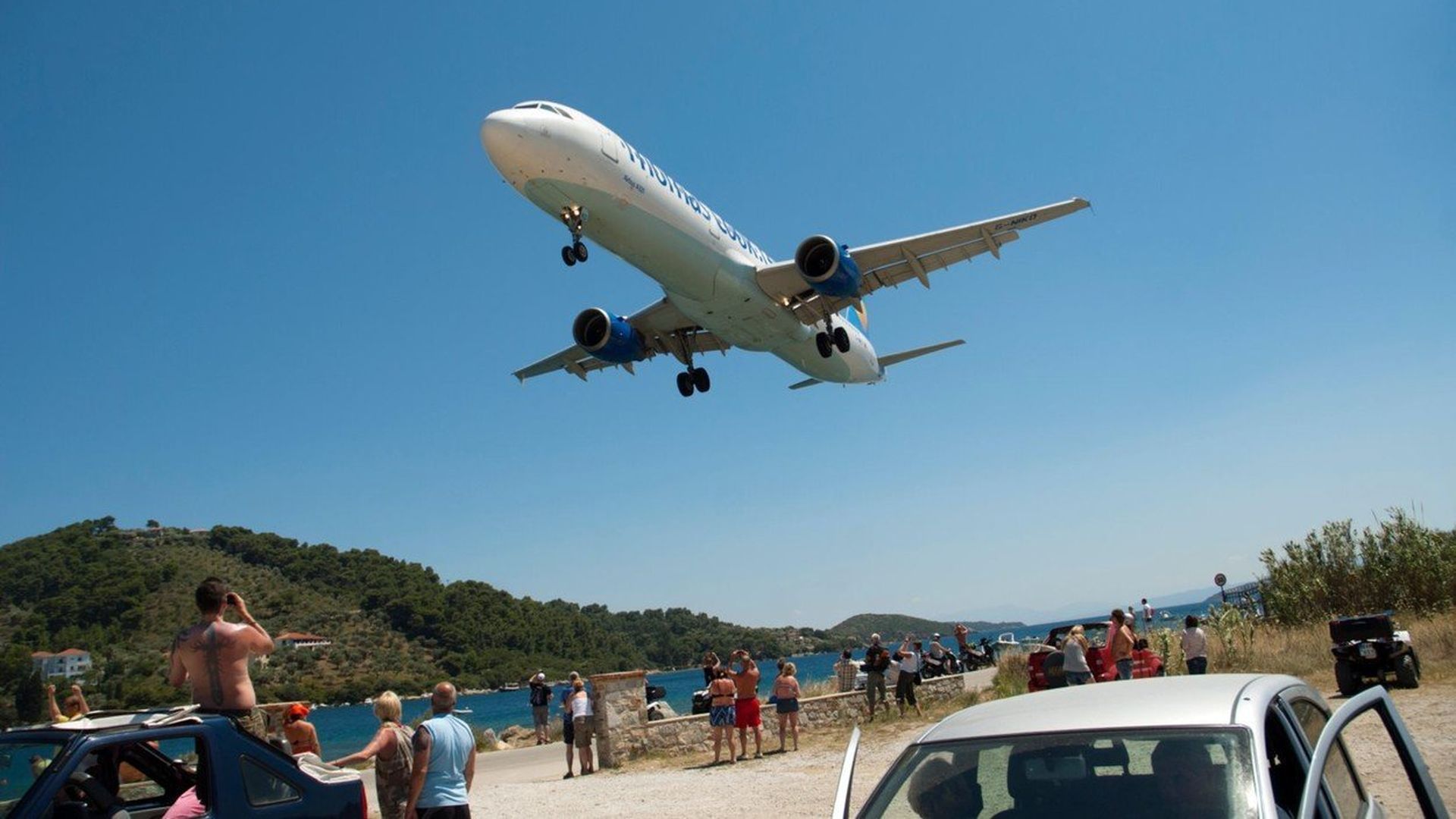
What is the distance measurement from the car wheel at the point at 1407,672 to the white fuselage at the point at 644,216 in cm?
1304

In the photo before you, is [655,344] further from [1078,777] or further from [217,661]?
[1078,777]

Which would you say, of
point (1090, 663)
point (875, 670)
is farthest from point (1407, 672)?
point (875, 670)

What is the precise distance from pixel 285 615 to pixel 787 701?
93.5m

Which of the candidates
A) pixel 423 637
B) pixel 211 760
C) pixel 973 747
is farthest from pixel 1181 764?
pixel 423 637

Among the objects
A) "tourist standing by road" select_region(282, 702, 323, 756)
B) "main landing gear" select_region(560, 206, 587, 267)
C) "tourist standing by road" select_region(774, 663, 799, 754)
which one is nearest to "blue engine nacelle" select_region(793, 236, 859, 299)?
"main landing gear" select_region(560, 206, 587, 267)

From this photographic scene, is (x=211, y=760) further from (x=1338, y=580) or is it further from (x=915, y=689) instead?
(x=1338, y=580)

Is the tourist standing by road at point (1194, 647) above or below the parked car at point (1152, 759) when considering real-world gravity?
below

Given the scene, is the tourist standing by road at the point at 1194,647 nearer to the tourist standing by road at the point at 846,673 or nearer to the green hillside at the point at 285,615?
the tourist standing by road at the point at 846,673

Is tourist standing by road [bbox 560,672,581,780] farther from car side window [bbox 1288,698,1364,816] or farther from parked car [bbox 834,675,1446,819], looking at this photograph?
car side window [bbox 1288,698,1364,816]

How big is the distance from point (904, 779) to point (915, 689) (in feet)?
50.5

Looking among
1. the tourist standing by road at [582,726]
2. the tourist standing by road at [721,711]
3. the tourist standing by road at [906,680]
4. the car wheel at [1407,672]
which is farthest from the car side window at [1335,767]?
the tourist standing by road at [906,680]

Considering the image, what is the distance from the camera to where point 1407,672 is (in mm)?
14383

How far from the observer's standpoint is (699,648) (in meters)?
150

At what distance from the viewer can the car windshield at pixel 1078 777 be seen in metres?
2.90
